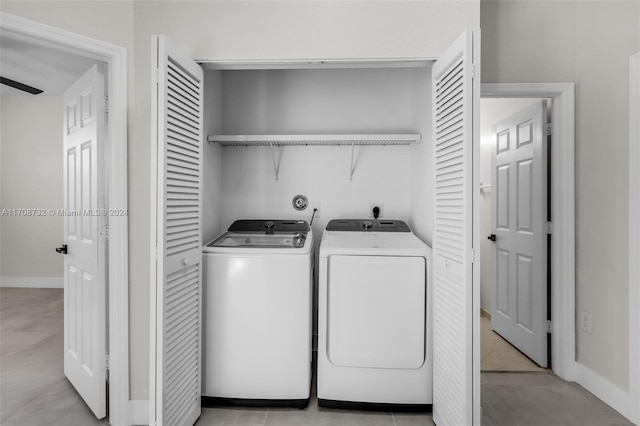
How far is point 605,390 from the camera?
2.25 meters

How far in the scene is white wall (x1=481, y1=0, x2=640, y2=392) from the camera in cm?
213

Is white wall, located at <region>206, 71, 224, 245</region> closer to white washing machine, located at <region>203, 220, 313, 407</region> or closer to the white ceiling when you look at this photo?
white washing machine, located at <region>203, 220, 313, 407</region>

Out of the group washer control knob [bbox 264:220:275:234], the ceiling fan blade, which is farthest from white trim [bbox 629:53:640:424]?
the ceiling fan blade

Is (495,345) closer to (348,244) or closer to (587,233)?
(587,233)

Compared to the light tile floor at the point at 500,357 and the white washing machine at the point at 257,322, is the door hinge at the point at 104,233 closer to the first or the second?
the white washing machine at the point at 257,322

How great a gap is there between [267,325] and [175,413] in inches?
24.6

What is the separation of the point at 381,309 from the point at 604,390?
1.53 metres

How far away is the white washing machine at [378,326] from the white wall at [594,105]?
1163 millimetres

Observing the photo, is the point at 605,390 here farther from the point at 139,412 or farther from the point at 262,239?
the point at 139,412

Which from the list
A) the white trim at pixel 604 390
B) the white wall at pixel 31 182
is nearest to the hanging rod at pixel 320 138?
the white trim at pixel 604 390

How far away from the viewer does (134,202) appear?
198 cm

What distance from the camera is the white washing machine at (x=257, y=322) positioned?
2.12 m

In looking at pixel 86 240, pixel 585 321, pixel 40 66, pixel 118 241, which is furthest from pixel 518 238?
pixel 40 66

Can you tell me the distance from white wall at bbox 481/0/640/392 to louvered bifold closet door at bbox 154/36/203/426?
202 cm
